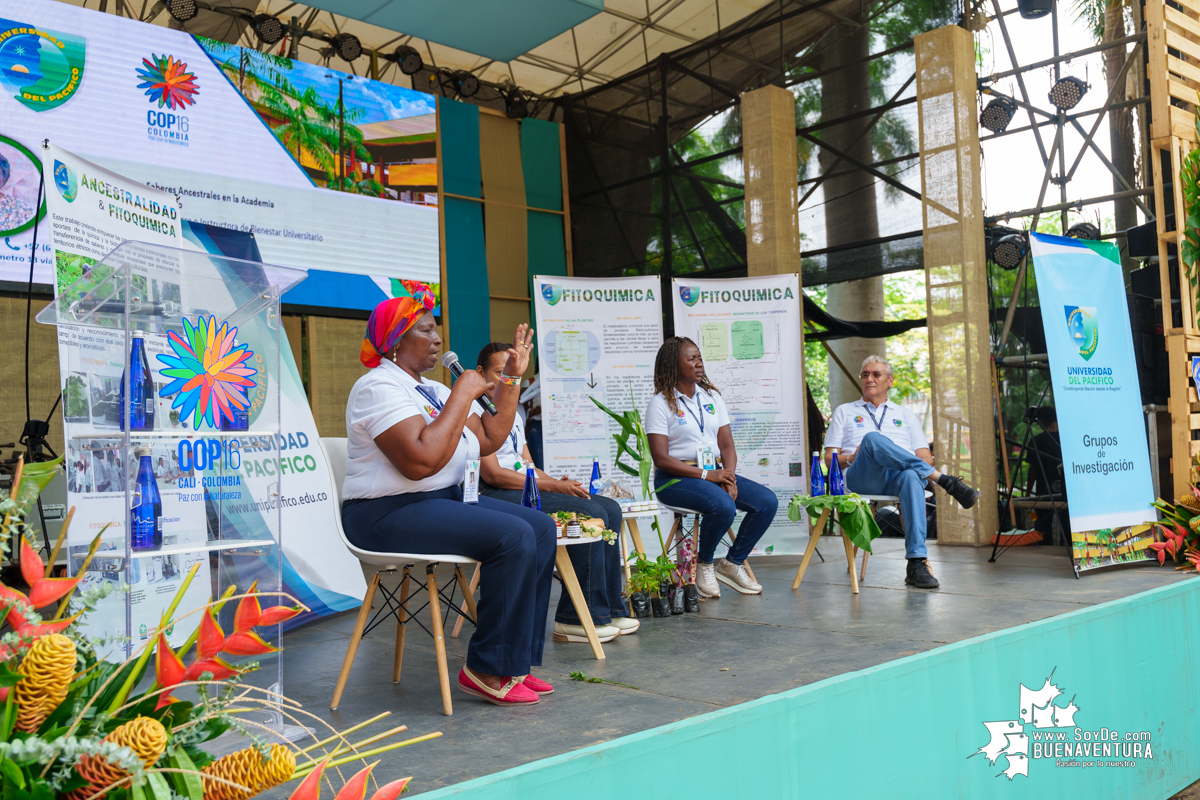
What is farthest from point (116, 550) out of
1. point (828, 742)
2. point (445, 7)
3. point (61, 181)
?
point (445, 7)

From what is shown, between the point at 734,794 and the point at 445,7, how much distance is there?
235 inches

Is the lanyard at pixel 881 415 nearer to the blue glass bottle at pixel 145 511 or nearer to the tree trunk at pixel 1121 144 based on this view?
the tree trunk at pixel 1121 144

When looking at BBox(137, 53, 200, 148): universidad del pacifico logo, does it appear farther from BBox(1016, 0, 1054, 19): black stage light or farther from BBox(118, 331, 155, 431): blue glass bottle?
BBox(1016, 0, 1054, 19): black stage light

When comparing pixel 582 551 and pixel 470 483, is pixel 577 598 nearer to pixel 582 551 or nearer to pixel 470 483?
pixel 582 551

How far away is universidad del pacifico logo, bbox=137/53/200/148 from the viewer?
6348mm

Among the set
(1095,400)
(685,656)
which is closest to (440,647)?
(685,656)

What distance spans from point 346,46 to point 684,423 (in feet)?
18.8

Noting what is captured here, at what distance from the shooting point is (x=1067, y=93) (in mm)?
6059

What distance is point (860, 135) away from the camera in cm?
727

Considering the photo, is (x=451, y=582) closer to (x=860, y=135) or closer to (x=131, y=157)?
(x=131, y=157)

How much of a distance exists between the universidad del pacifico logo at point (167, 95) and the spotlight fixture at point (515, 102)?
133 inches

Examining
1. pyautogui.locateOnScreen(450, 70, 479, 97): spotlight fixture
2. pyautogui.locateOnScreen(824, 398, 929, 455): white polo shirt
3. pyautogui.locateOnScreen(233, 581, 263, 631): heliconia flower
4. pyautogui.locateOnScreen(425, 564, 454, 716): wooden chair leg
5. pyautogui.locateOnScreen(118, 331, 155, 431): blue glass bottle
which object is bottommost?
pyautogui.locateOnScreen(425, 564, 454, 716): wooden chair leg

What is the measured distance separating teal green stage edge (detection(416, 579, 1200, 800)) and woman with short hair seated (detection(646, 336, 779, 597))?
1.10 meters

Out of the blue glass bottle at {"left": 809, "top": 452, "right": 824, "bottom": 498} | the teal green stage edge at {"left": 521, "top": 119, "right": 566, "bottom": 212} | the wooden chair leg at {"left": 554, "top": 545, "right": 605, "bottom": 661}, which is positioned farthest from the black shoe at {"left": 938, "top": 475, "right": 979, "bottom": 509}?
the teal green stage edge at {"left": 521, "top": 119, "right": 566, "bottom": 212}
